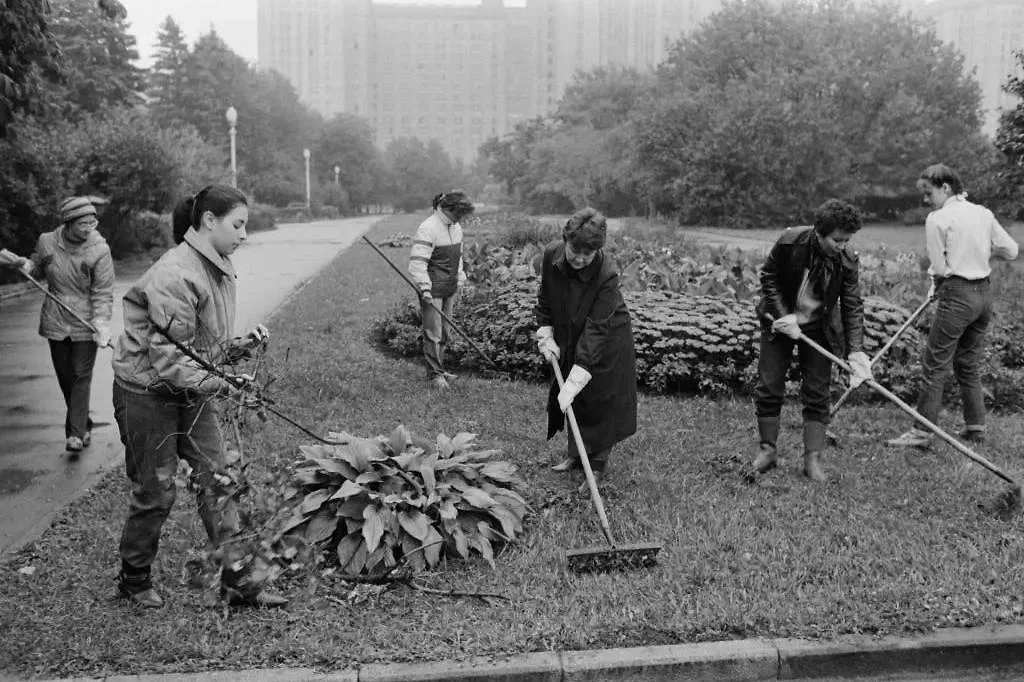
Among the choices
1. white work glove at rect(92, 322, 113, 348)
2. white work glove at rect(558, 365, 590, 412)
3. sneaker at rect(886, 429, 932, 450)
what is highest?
white work glove at rect(92, 322, 113, 348)

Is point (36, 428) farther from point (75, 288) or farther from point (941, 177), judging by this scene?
point (941, 177)

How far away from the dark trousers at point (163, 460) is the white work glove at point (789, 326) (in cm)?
325

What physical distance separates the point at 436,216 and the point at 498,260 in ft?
18.4

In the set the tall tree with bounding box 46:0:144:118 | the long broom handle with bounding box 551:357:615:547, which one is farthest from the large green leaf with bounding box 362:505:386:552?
the tall tree with bounding box 46:0:144:118

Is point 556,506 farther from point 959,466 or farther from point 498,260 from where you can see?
point 498,260

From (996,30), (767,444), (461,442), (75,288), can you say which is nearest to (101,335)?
(75,288)

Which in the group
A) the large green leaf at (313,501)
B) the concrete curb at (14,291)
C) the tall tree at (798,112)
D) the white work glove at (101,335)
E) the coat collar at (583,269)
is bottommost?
the large green leaf at (313,501)

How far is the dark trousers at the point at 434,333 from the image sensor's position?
8.05 m

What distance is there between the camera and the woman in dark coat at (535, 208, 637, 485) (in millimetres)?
5223

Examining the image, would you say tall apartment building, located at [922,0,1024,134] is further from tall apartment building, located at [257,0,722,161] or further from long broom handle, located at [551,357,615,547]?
tall apartment building, located at [257,0,722,161]

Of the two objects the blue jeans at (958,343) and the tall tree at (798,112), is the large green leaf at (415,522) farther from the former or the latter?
the tall tree at (798,112)

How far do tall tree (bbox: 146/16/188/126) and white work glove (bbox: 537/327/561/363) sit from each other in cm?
6147

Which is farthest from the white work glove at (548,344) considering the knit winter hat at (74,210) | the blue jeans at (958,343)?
the knit winter hat at (74,210)

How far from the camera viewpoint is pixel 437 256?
7.99 metres
